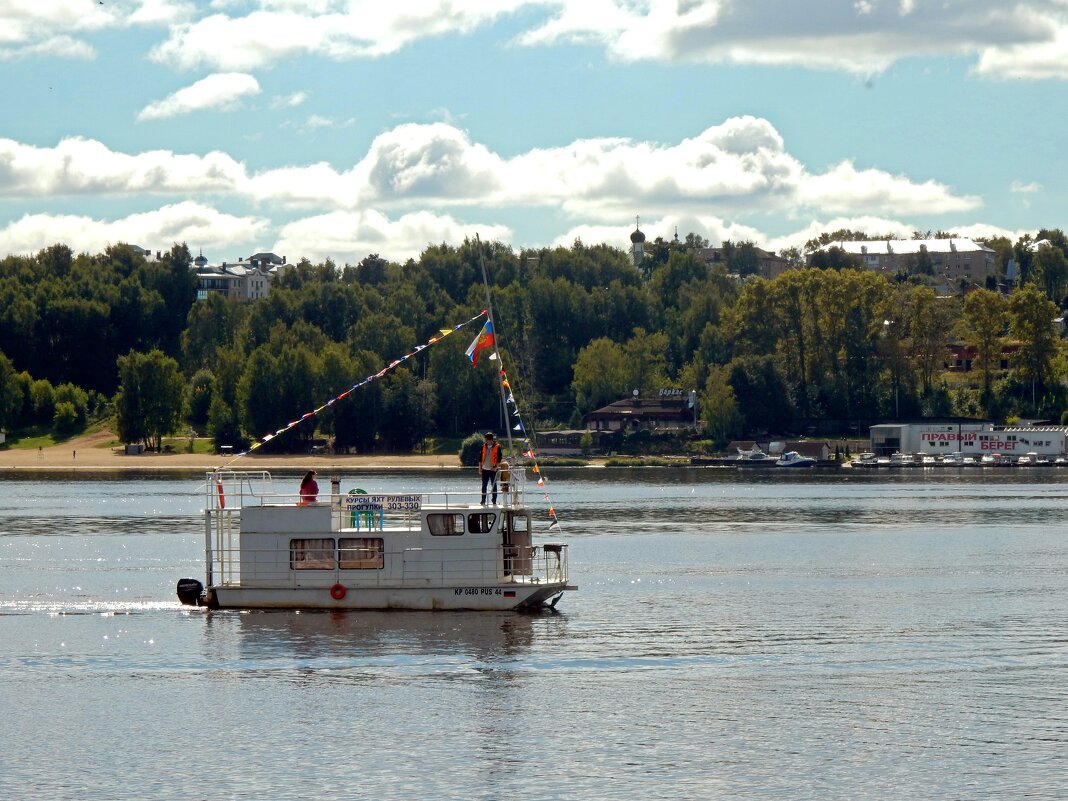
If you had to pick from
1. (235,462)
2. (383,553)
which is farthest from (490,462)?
(235,462)

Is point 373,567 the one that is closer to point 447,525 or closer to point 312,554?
point 312,554

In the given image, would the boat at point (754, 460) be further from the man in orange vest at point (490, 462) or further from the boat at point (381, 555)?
the boat at point (381, 555)

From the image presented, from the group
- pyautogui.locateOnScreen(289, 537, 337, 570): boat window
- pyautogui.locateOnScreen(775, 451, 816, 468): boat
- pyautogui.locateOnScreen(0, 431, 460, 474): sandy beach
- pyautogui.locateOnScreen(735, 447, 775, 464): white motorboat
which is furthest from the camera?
pyautogui.locateOnScreen(735, 447, 775, 464): white motorboat

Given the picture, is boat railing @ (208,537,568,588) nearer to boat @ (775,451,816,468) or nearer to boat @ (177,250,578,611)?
boat @ (177,250,578,611)

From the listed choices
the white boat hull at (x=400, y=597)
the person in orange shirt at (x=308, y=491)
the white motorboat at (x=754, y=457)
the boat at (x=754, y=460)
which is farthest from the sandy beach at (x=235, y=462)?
the white boat hull at (x=400, y=597)

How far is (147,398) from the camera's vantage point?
196750 millimetres

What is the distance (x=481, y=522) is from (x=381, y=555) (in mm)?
3159

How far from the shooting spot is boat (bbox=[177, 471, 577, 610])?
164ft

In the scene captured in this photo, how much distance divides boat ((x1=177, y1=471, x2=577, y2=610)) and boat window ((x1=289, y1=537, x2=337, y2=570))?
30 millimetres

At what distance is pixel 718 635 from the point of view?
49031 millimetres

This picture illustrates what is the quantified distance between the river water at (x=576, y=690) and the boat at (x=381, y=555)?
679 millimetres

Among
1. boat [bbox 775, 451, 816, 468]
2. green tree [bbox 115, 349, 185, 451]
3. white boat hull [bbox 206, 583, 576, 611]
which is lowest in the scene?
white boat hull [bbox 206, 583, 576, 611]

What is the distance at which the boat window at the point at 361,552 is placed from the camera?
5019 centimetres

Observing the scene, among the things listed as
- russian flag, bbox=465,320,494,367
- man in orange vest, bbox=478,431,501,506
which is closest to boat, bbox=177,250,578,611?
man in orange vest, bbox=478,431,501,506
